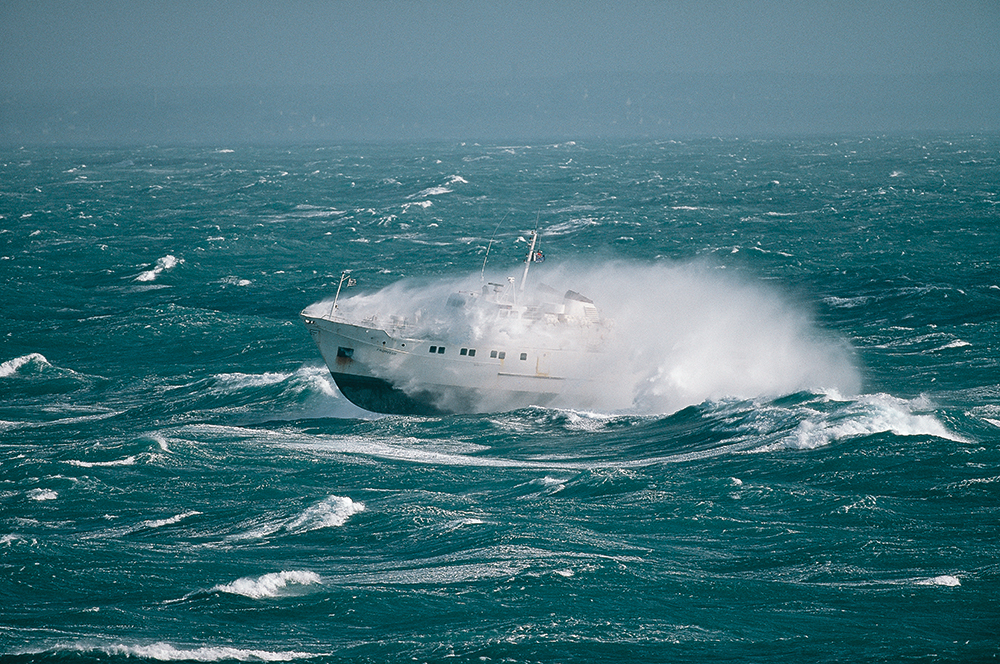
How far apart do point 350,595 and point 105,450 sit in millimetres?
20615

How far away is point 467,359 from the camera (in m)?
51.7

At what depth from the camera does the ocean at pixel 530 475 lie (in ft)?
91.1

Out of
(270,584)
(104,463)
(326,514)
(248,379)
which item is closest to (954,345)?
(326,514)

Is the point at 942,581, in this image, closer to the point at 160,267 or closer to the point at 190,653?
the point at 190,653

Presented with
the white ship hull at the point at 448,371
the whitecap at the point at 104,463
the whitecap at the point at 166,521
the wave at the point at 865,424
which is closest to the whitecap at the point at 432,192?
the white ship hull at the point at 448,371

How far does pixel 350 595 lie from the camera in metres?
29.6

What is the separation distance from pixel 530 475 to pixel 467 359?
445 inches

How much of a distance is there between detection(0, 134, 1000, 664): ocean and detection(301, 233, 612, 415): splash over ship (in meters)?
1.34

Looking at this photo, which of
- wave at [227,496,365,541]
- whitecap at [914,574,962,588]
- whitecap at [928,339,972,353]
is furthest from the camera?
whitecap at [928,339,972,353]

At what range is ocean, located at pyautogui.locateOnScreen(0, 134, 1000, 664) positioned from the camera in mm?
27766

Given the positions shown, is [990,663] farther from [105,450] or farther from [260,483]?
[105,450]

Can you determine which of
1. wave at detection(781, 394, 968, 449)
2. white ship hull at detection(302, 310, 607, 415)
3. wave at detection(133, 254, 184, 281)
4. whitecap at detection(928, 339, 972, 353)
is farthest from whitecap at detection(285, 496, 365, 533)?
wave at detection(133, 254, 184, 281)

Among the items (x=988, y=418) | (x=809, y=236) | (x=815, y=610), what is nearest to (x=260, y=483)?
(x=815, y=610)

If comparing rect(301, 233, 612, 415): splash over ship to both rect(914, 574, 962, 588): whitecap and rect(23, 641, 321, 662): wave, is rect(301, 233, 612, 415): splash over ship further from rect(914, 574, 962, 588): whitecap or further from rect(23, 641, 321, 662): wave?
rect(23, 641, 321, 662): wave
